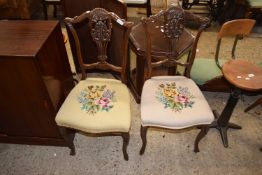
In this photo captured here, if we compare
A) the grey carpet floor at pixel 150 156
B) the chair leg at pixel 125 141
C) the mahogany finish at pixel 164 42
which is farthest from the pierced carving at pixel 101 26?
the grey carpet floor at pixel 150 156

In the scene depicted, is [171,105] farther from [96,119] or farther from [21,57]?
[21,57]

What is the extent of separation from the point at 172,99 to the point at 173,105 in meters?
0.06

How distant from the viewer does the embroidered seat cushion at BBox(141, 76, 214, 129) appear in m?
1.58

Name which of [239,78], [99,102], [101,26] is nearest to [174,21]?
[101,26]

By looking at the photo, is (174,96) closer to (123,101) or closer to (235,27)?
(123,101)

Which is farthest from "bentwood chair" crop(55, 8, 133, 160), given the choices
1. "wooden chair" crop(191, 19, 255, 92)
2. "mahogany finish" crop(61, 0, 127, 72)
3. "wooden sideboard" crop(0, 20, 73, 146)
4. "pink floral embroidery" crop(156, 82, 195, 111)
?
"wooden chair" crop(191, 19, 255, 92)

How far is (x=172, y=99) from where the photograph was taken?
5.58ft

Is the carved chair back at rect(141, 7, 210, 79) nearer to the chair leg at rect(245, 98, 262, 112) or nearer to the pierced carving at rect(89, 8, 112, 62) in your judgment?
the pierced carving at rect(89, 8, 112, 62)

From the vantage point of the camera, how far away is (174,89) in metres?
1.78

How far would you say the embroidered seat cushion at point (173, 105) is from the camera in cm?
Result: 158

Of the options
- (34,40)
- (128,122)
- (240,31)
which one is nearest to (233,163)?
(128,122)

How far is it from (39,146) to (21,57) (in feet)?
3.17

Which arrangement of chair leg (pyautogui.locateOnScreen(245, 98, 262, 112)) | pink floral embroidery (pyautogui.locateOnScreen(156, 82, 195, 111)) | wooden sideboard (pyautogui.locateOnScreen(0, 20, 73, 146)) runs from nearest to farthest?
wooden sideboard (pyautogui.locateOnScreen(0, 20, 73, 146))
pink floral embroidery (pyautogui.locateOnScreen(156, 82, 195, 111))
chair leg (pyautogui.locateOnScreen(245, 98, 262, 112))

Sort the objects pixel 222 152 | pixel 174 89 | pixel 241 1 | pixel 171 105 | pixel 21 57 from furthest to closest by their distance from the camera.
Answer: pixel 241 1 → pixel 222 152 → pixel 174 89 → pixel 171 105 → pixel 21 57
